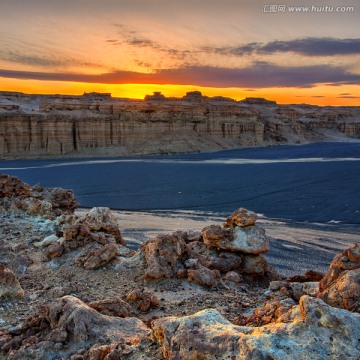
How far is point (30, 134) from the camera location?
67062 mm

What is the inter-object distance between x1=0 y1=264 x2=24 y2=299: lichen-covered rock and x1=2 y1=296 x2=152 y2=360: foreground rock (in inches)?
77.5

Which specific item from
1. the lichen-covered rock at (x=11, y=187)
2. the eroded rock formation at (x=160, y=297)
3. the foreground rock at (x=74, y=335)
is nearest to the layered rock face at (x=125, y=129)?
the lichen-covered rock at (x=11, y=187)

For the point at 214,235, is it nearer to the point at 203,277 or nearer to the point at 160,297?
the point at 203,277

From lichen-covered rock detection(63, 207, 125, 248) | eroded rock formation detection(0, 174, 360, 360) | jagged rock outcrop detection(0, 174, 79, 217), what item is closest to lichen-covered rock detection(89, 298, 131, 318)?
eroded rock formation detection(0, 174, 360, 360)

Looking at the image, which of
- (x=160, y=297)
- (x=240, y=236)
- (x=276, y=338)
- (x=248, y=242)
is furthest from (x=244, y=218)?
(x=276, y=338)

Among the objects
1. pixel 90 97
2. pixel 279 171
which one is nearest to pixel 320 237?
pixel 279 171

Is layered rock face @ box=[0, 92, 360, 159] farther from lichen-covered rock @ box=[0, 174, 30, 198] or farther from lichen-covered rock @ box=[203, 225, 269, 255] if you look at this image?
lichen-covered rock @ box=[203, 225, 269, 255]

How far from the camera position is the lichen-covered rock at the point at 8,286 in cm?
686

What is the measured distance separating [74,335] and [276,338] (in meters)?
2.39

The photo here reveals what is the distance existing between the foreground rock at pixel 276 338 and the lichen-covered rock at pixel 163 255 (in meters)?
4.06

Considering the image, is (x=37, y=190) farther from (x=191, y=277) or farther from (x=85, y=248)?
(x=191, y=277)

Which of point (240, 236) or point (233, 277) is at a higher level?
point (240, 236)

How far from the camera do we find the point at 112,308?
19.4ft

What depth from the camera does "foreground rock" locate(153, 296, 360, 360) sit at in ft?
11.1
